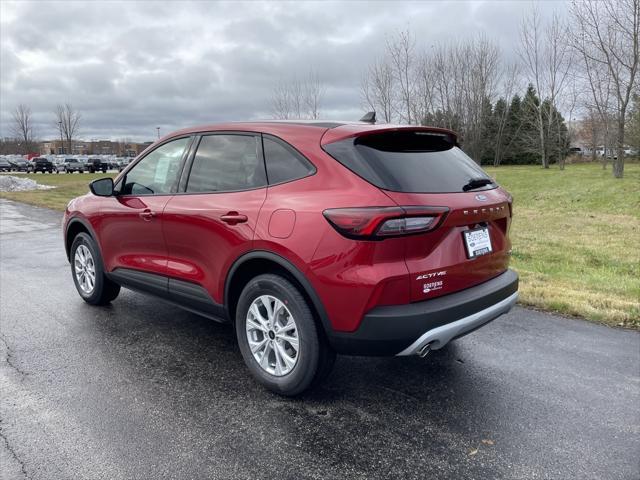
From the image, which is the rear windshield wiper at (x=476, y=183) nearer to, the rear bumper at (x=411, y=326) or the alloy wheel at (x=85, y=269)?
the rear bumper at (x=411, y=326)

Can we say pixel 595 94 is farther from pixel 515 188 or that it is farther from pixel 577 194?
pixel 577 194

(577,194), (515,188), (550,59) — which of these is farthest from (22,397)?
(550,59)

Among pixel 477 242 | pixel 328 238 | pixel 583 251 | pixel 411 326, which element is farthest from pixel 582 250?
pixel 328 238

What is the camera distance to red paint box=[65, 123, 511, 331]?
273cm

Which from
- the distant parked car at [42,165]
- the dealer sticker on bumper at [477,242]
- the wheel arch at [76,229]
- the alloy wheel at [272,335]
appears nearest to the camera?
the dealer sticker on bumper at [477,242]

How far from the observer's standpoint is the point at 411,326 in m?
2.73

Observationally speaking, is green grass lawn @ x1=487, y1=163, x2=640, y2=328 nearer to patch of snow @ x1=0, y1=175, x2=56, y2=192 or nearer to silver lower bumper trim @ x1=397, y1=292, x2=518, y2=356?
silver lower bumper trim @ x1=397, y1=292, x2=518, y2=356

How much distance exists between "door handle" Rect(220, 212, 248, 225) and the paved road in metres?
1.12

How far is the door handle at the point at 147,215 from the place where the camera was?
4070mm

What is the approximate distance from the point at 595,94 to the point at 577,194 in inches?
346

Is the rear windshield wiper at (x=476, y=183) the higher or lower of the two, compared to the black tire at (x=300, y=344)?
higher

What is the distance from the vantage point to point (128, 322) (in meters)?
4.66

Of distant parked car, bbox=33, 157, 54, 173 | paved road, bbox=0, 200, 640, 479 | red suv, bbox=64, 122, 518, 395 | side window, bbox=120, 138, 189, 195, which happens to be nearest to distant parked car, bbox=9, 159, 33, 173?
distant parked car, bbox=33, 157, 54, 173

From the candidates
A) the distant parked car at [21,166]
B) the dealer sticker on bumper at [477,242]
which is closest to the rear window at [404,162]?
the dealer sticker on bumper at [477,242]
